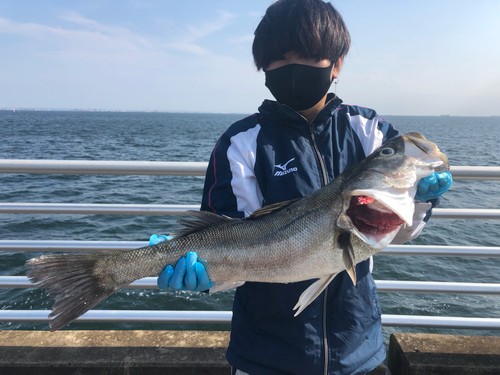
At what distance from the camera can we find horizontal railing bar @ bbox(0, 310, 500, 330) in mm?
3020

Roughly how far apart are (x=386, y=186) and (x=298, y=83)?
89cm

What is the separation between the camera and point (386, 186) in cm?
189

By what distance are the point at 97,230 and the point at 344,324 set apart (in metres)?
11.1

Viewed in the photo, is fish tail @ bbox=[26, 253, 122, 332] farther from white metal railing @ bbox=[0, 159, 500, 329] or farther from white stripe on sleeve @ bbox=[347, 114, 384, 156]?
white stripe on sleeve @ bbox=[347, 114, 384, 156]

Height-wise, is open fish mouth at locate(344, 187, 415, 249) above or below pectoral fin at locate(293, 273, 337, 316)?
above

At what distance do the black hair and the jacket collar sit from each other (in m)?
0.30

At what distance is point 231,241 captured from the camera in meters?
2.04

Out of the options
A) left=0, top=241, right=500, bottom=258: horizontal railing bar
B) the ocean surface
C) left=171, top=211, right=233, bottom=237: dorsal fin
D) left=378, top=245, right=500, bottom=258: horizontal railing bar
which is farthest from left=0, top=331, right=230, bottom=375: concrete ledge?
the ocean surface

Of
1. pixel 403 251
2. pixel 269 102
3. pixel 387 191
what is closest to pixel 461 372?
pixel 403 251

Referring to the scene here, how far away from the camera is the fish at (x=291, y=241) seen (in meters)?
1.89

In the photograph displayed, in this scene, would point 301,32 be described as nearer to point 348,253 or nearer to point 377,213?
→ point 377,213

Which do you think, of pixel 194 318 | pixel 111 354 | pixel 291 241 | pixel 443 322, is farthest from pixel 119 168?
pixel 443 322

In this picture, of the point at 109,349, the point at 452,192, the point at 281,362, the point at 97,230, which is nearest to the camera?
the point at 281,362

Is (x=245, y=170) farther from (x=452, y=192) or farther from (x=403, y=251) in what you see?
(x=452, y=192)
